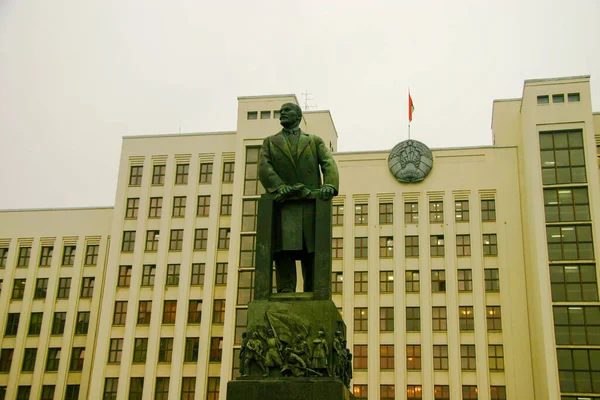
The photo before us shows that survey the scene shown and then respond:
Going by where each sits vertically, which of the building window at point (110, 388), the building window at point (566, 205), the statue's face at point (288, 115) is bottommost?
the building window at point (110, 388)

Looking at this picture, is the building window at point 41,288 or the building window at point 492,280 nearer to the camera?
the building window at point 492,280

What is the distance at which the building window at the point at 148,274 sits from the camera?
62188 millimetres

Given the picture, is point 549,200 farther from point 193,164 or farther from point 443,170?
point 193,164

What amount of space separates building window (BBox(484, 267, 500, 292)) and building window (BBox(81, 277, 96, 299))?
33.7 metres

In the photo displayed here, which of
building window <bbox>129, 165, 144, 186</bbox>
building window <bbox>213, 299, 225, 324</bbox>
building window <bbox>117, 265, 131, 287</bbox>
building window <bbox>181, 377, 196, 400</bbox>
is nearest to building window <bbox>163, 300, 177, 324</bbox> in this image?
building window <bbox>213, 299, 225, 324</bbox>

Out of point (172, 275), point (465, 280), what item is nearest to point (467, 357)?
point (465, 280)

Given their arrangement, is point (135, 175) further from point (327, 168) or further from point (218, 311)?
point (327, 168)

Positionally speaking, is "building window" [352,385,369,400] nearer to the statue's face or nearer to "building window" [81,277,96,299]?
"building window" [81,277,96,299]

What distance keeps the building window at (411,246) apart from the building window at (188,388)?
19.5m

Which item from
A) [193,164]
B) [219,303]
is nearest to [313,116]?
[193,164]

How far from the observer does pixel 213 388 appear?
5803cm

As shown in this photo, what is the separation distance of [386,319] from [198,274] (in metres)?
15.6

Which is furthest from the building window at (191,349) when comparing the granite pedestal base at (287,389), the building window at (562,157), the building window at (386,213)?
the granite pedestal base at (287,389)

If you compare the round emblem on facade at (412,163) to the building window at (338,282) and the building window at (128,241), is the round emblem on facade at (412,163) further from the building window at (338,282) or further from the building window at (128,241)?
the building window at (128,241)
